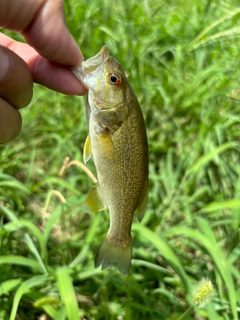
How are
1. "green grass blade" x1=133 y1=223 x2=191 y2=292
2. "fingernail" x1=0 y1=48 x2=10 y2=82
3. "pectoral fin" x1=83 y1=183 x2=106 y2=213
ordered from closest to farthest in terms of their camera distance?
1. "fingernail" x1=0 y1=48 x2=10 y2=82
2. "pectoral fin" x1=83 y1=183 x2=106 y2=213
3. "green grass blade" x1=133 y1=223 x2=191 y2=292

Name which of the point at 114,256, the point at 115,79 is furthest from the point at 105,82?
the point at 114,256

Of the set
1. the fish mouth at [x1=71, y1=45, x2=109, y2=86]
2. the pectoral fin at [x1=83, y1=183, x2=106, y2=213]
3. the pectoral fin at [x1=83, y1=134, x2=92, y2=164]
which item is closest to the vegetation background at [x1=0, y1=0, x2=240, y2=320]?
the pectoral fin at [x1=83, y1=183, x2=106, y2=213]

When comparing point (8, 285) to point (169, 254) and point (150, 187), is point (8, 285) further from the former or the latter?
point (150, 187)

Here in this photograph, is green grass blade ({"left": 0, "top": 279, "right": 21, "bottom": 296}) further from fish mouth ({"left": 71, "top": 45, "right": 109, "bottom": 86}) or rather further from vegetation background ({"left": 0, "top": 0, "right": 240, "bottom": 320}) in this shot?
fish mouth ({"left": 71, "top": 45, "right": 109, "bottom": 86})

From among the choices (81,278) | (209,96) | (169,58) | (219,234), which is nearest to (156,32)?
(169,58)

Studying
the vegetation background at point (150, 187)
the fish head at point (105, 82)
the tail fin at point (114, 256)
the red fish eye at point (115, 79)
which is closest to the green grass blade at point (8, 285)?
the vegetation background at point (150, 187)

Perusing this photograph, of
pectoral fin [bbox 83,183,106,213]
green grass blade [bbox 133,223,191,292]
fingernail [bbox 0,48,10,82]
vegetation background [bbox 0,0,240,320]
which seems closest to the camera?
fingernail [bbox 0,48,10,82]

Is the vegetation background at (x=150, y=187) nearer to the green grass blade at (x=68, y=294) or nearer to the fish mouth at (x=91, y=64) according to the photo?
the green grass blade at (x=68, y=294)
